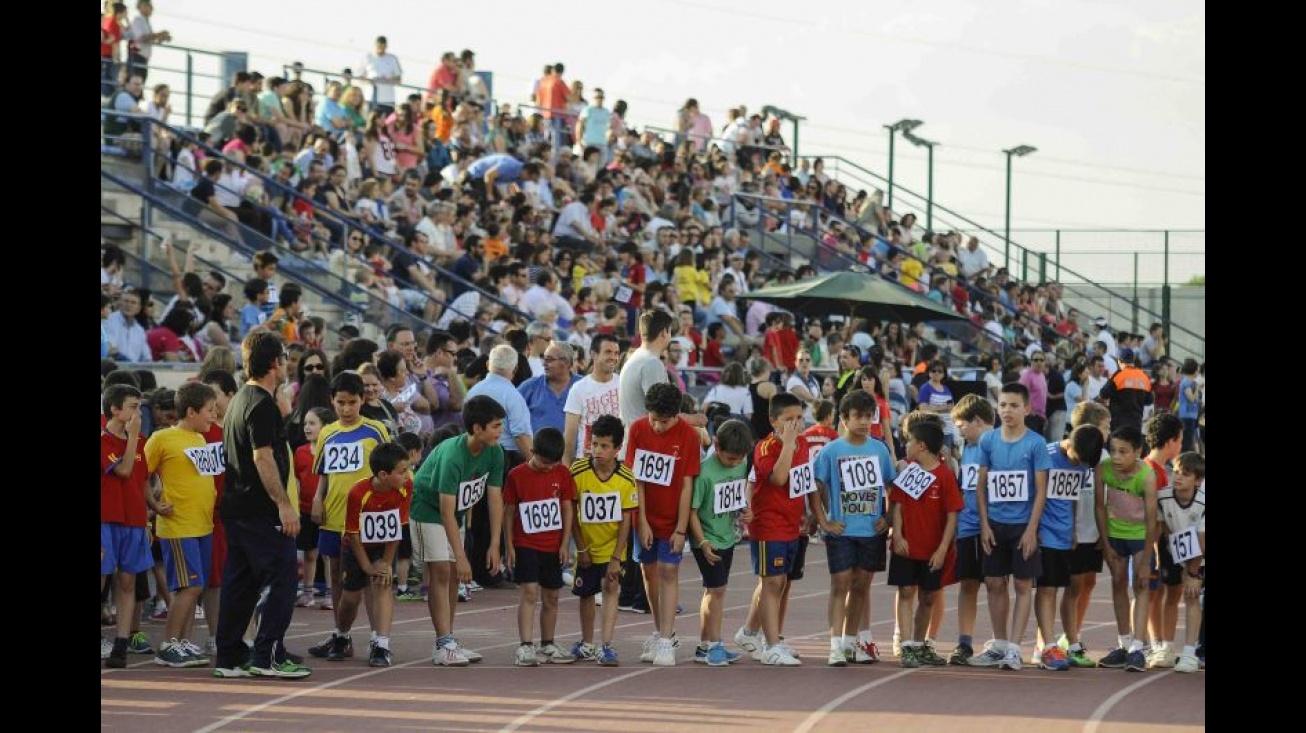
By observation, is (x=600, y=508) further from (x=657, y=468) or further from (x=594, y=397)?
(x=594, y=397)

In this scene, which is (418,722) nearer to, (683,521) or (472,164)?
(683,521)

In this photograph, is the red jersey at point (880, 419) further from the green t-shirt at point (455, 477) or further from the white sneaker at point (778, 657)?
the green t-shirt at point (455, 477)

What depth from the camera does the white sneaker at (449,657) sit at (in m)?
11.4

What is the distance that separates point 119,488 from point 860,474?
4.31 m

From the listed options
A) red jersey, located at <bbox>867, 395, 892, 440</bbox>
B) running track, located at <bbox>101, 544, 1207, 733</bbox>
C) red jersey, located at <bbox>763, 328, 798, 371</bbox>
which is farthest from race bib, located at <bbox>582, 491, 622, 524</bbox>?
red jersey, located at <bbox>763, 328, 798, 371</bbox>

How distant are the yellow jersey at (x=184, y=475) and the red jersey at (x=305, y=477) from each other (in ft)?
4.31

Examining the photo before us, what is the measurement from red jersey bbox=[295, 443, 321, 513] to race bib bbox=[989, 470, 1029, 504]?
433 centimetres

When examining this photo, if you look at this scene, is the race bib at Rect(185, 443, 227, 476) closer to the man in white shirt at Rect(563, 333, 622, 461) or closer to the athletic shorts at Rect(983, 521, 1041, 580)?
the man in white shirt at Rect(563, 333, 622, 461)

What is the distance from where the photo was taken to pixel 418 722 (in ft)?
31.9

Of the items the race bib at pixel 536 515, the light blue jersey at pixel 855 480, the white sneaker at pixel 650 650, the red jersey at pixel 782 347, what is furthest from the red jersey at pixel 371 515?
the red jersey at pixel 782 347

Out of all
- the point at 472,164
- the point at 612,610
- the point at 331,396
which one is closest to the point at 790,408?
the point at 612,610
